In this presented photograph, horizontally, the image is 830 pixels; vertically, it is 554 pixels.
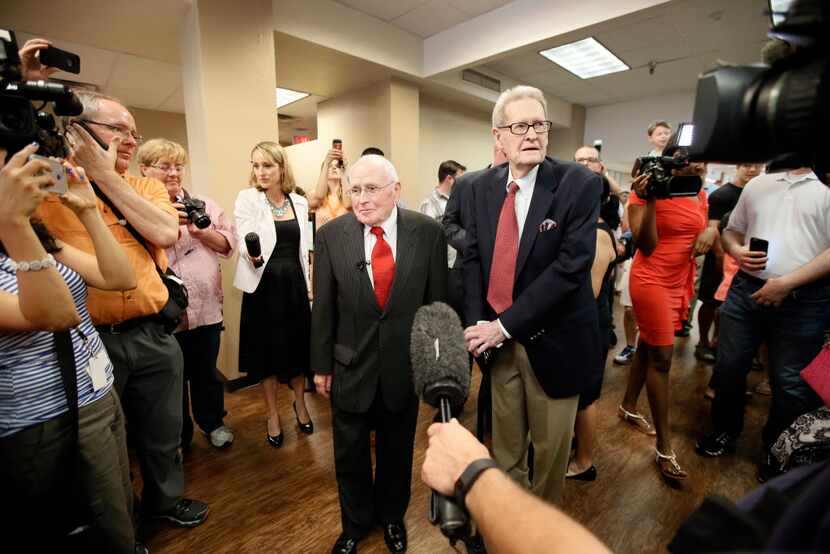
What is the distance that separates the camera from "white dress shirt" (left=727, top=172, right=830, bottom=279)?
1894 millimetres

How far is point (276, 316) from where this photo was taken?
98.3 inches

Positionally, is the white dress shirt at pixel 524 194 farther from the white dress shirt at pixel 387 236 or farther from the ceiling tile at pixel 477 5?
the ceiling tile at pixel 477 5

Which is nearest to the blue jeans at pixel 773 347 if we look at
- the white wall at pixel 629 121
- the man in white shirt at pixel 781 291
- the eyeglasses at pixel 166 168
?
the man in white shirt at pixel 781 291

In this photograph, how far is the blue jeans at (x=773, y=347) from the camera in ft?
6.28

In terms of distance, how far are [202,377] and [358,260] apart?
62.0 inches

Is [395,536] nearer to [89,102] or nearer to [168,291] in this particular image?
[168,291]

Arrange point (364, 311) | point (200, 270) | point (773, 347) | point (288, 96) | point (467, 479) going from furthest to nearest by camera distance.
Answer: point (288, 96) → point (200, 270) → point (773, 347) → point (364, 311) → point (467, 479)

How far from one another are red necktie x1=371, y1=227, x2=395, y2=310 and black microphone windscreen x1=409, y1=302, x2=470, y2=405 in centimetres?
66

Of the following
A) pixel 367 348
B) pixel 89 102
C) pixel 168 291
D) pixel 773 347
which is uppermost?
pixel 89 102

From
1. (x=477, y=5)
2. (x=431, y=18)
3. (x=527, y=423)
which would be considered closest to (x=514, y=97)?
(x=527, y=423)

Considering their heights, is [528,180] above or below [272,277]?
above

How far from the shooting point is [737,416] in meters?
2.32

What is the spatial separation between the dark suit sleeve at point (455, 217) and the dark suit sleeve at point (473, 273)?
0.14 metres

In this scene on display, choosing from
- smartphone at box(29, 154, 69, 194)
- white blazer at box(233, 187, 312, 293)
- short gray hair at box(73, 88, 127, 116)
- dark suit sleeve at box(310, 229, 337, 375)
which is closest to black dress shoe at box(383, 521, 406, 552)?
dark suit sleeve at box(310, 229, 337, 375)
